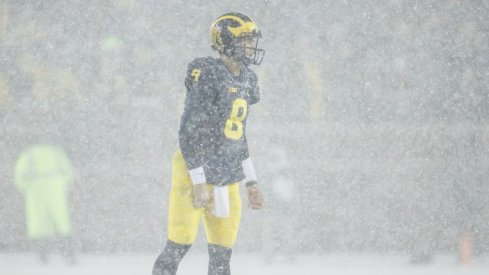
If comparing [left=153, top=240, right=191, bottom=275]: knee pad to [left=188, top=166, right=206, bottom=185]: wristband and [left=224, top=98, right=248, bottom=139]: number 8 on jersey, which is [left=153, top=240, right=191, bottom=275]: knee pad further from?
[left=224, top=98, right=248, bottom=139]: number 8 on jersey

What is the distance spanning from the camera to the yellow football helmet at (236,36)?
443 centimetres

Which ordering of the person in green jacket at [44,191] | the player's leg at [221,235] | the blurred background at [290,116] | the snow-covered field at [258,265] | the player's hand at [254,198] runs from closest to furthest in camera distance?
the player's leg at [221,235], the player's hand at [254,198], the snow-covered field at [258,265], the person in green jacket at [44,191], the blurred background at [290,116]

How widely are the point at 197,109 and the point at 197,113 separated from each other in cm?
2

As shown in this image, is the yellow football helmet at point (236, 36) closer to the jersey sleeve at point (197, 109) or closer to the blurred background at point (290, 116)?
the jersey sleeve at point (197, 109)

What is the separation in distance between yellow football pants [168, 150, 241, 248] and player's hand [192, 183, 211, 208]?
79 mm

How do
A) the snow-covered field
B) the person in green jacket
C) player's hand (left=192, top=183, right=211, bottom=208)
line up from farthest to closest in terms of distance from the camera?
1. the person in green jacket
2. the snow-covered field
3. player's hand (left=192, top=183, right=211, bottom=208)

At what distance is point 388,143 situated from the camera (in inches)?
391

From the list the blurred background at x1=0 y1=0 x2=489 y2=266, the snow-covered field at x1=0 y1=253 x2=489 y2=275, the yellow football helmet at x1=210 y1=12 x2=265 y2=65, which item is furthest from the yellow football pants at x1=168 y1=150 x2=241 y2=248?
the blurred background at x1=0 y1=0 x2=489 y2=266

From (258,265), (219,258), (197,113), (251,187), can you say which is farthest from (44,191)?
(197,113)

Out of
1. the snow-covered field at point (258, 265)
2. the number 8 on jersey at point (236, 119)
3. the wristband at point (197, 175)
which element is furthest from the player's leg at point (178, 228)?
the snow-covered field at point (258, 265)

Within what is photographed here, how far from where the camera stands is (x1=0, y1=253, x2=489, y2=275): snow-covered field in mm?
7648

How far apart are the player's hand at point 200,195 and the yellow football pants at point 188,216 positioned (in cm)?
8

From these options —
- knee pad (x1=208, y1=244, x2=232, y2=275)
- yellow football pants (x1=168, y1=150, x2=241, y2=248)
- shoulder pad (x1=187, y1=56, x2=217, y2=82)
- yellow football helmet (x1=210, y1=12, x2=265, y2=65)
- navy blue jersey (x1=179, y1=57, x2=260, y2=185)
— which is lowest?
knee pad (x1=208, y1=244, x2=232, y2=275)

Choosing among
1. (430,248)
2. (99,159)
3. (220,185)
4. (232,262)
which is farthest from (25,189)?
(220,185)
